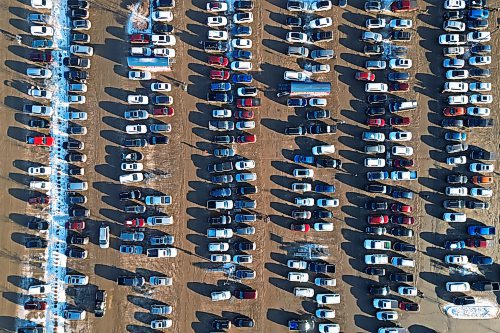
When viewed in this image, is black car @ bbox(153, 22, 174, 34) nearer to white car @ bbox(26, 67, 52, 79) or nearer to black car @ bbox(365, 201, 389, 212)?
white car @ bbox(26, 67, 52, 79)

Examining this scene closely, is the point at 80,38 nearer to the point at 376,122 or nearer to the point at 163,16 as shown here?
the point at 163,16

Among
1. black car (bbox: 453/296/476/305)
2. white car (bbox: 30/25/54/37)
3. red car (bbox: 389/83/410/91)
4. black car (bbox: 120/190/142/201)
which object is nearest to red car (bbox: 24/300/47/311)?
black car (bbox: 120/190/142/201)

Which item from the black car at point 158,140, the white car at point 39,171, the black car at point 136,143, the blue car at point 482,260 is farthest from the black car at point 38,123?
the blue car at point 482,260

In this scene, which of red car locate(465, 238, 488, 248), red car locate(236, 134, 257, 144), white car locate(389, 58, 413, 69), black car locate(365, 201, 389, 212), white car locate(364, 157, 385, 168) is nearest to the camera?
red car locate(465, 238, 488, 248)

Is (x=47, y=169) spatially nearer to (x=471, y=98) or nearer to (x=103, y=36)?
(x=103, y=36)

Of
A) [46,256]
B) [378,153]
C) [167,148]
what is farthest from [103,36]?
[378,153]

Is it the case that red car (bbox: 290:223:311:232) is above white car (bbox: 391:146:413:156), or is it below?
below

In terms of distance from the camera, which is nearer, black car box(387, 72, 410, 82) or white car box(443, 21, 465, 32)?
white car box(443, 21, 465, 32)
